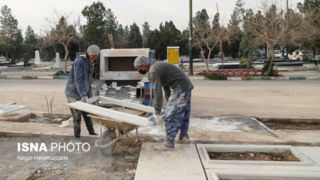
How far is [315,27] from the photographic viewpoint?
73.2ft

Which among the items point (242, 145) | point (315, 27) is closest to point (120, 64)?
point (242, 145)

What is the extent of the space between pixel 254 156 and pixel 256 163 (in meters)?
0.54

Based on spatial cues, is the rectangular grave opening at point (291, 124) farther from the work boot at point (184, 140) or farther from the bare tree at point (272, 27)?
the bare tree at point (272, 27)

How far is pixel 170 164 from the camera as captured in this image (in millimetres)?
4004

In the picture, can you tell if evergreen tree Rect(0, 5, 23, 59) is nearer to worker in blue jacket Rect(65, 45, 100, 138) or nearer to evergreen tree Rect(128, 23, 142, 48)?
evergreen tree Rect(128, 23, 142, 48)

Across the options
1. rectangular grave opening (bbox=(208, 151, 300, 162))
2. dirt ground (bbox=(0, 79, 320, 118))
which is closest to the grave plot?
rectangular grave opening (bbox=(208, 151, 300, 162))

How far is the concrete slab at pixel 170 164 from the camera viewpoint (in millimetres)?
3662

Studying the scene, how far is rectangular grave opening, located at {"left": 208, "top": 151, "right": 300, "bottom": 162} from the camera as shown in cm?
439

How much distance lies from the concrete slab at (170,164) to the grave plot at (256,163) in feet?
0.45

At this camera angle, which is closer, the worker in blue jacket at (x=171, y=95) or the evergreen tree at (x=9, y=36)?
the worker in blue jacket at (x=171, y=95)

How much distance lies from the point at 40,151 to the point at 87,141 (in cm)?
82

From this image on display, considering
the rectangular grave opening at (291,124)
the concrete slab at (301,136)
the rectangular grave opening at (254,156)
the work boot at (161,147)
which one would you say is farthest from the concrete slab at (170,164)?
the rectangular grave opening at (291,124)

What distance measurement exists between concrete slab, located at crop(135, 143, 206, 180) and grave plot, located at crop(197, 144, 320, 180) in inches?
5.4

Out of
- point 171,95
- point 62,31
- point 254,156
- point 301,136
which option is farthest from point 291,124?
point 62,31
